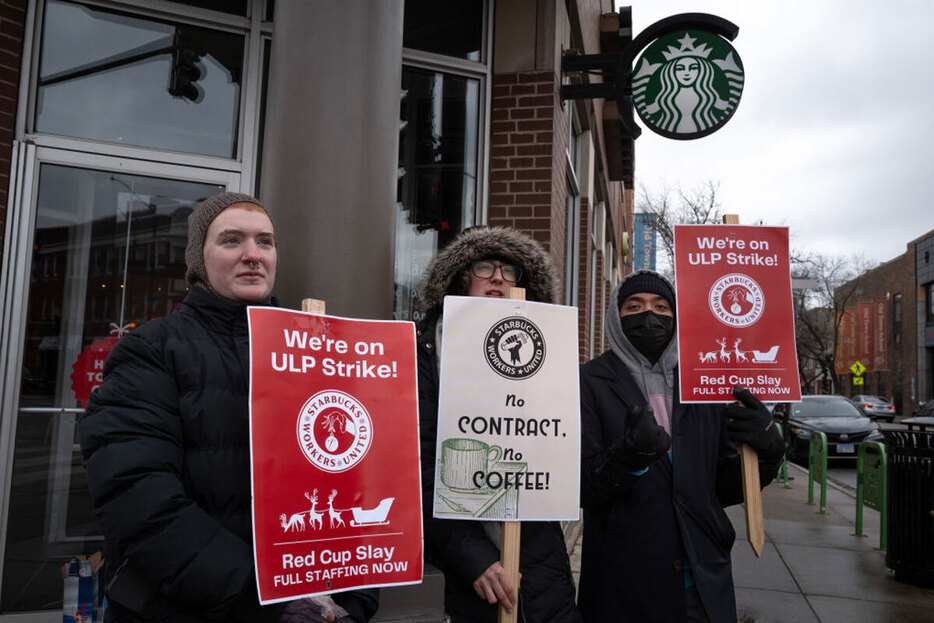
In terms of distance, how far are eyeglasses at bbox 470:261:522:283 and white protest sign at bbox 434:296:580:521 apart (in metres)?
0.30

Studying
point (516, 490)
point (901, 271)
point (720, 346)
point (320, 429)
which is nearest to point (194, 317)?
point (320, 429)

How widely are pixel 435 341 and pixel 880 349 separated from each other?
66509 mm

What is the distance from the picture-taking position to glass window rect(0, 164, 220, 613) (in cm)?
396

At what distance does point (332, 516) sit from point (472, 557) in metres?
0.54

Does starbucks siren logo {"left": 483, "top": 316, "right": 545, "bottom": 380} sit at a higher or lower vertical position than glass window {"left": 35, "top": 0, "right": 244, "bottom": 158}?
lower

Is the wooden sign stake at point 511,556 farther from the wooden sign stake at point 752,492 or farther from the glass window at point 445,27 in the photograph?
the glass window at point 445,27

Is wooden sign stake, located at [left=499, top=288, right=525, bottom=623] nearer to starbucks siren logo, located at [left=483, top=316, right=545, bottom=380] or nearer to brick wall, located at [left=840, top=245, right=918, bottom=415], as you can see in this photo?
starbucks siren logo, located at [left=483, top=316, right=545, bottom=380]

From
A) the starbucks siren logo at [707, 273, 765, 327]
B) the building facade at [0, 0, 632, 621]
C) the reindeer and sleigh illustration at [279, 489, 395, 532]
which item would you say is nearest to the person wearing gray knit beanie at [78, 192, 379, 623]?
the reindeer and sleigh illustration at [279, 489, 395, 532]

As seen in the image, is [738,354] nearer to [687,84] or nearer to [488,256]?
[488,256]

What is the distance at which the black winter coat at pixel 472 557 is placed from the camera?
223 cm

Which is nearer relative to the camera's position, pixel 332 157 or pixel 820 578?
pixel 332 157

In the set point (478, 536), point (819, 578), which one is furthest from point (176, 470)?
point (819, 578)

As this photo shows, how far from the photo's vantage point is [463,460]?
227 centimetres

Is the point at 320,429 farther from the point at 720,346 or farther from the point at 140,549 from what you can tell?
the point at 720,346
